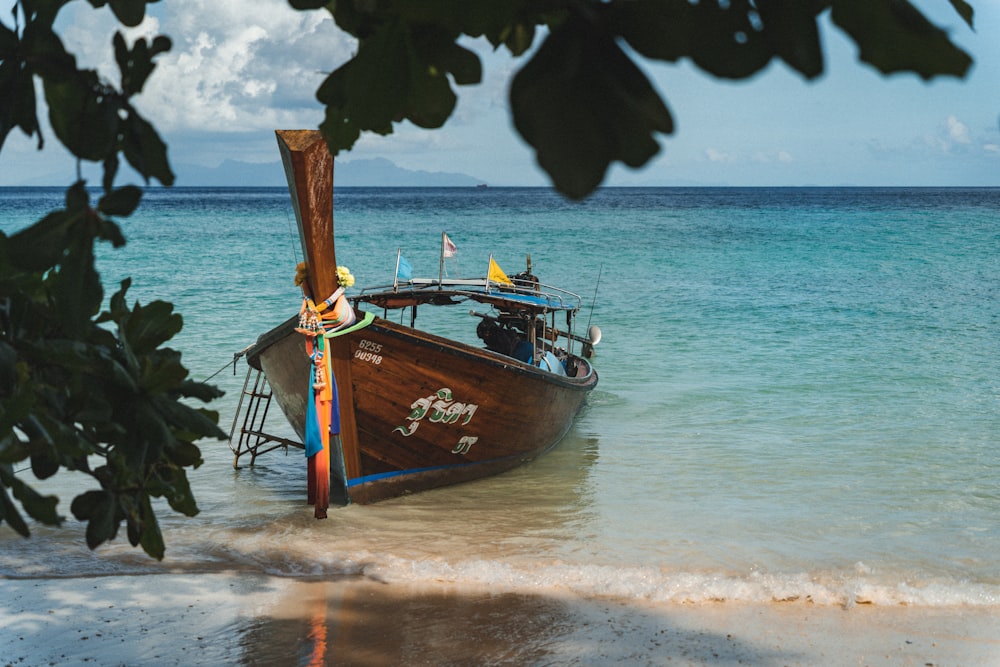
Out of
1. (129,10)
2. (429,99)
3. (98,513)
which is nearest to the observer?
(429,99)

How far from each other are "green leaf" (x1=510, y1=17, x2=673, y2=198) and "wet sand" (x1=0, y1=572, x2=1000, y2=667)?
5069 mm

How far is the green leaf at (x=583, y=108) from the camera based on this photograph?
91 cm

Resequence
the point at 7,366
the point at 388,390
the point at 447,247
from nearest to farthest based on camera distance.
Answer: the point at 7,366
the point at 388,390
the point at 447,247

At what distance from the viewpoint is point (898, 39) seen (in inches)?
38.6

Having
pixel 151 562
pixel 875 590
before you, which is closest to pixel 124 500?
pixel 151 562

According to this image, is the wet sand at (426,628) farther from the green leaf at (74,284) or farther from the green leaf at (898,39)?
the green leaf at (898,39)

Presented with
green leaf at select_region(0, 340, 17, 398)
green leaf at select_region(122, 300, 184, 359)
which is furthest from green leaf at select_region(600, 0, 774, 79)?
green leaf at select_region(122, 300, 184, 359)

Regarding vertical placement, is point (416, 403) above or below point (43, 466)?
below

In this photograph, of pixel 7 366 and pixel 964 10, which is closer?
pixel 964 10

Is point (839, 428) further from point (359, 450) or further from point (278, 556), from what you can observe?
point (278, 556)

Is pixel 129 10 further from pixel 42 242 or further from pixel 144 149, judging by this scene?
pixel 42 242

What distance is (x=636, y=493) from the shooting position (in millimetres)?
9211

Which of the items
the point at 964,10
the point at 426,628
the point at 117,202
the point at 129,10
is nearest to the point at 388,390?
the point at 426,628

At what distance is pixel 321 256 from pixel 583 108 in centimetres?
662
